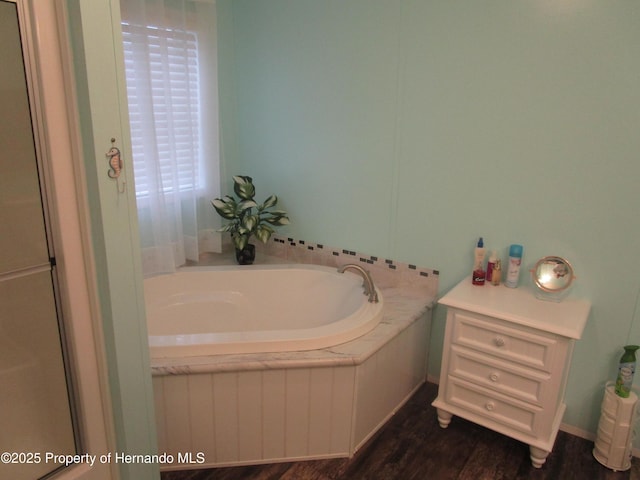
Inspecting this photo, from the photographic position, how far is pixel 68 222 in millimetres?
1207

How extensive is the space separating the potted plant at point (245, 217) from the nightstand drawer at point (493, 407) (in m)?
1.42

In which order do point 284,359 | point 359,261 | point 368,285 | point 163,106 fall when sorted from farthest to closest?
point 359,261
point 163,106
point 368,285
point 284,359

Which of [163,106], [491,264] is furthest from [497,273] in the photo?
[163,106]

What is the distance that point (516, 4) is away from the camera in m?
2.08

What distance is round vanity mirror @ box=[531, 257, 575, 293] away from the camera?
2.11 meters

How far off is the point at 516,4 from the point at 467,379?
1664 mm

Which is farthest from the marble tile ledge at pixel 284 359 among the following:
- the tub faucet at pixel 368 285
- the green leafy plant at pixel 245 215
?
the green leafy plant at pixel 245 215

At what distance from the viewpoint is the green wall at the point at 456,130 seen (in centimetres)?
200

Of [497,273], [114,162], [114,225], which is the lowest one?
[497,273]

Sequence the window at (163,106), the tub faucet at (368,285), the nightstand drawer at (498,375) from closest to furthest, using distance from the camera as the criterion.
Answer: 1. the nightstand drawer at (498,375)
2. the tub faucet at (368,285)
3. the window at (163,106)

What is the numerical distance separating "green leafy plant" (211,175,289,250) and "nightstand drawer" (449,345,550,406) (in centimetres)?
136

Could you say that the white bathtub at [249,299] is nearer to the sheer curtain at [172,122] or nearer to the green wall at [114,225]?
A: the sheer curtain at [172,122]

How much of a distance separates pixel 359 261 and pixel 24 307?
1929 mm

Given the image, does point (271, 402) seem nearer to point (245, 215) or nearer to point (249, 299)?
point (249, 299)
